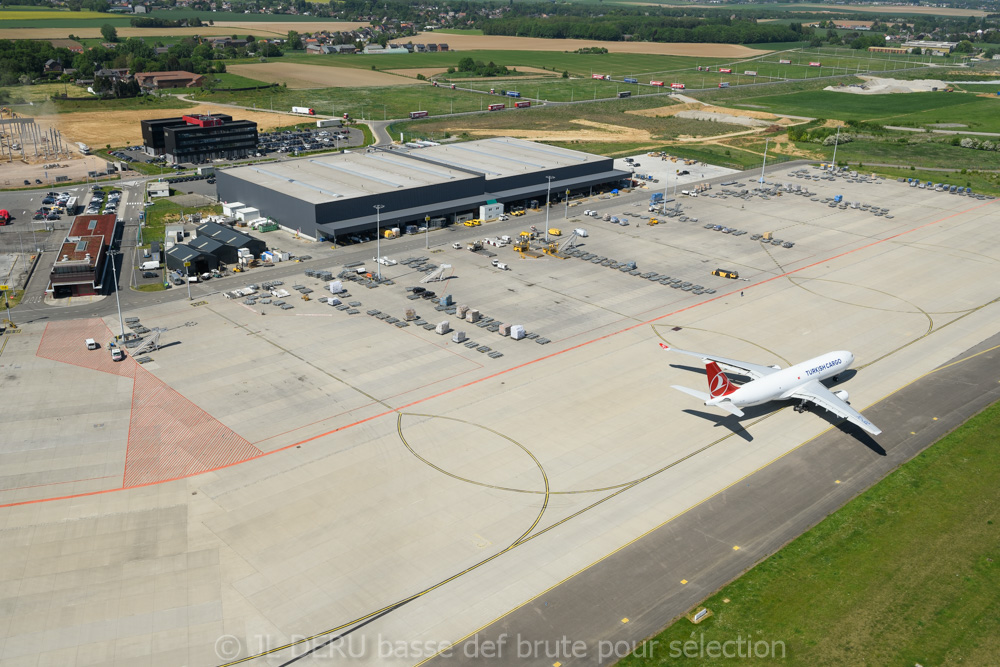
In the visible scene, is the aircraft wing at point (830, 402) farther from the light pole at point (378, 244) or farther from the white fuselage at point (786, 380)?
the light pole at point (378, 244)

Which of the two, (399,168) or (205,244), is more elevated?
(399,168)

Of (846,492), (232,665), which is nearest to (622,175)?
(846,492)

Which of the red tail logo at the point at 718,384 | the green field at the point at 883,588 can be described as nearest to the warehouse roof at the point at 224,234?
the red tail logo at the point at 718,384

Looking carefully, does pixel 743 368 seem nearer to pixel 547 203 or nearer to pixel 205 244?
pixel 547 203

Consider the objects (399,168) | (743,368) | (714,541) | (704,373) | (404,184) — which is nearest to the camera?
(714,541)

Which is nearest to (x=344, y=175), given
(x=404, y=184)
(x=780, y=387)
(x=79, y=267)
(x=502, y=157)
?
(x=404, y=184)

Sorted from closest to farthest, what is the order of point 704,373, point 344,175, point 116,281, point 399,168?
point 704,373 < point 116,281 < point 344,175 < point 399,168

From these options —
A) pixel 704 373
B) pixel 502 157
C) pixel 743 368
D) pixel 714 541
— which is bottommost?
pixel 714 541

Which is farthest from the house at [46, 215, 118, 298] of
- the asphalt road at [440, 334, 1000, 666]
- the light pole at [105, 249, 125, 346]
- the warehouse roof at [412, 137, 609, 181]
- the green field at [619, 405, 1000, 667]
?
the green field at [619, 405, 1000, 667]

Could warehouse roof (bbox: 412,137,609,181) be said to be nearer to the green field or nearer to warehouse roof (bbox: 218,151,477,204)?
warehouse roof (bbox: 218,151,477,204)
